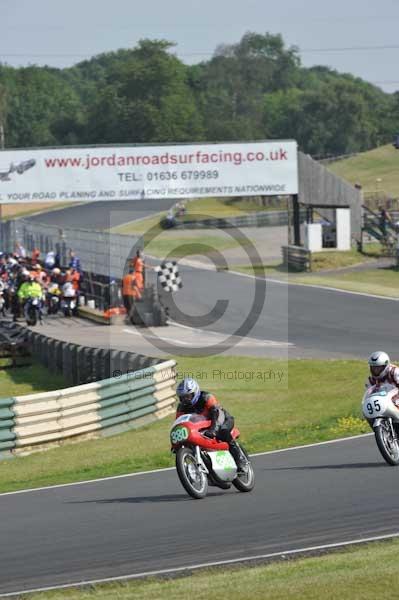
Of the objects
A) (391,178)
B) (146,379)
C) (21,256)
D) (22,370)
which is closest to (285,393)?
(146,379)

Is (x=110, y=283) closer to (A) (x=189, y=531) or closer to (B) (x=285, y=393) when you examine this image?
(B) (x=285, y=393)

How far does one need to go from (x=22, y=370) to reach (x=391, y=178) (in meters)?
50.8

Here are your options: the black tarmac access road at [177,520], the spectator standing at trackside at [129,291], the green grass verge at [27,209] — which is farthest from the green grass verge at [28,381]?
the green grass verge at [27,209]

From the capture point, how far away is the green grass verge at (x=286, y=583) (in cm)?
784

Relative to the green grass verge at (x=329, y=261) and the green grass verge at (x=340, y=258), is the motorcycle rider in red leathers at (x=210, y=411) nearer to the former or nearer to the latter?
the green grass verge at (x=329, y=261)

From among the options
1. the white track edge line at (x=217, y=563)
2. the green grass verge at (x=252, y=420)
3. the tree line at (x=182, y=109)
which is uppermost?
the tree line at (x=182, y=109)

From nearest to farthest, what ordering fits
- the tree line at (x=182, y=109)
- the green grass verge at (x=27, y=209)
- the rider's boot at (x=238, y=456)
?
the rider's boot at (x=238, y=456) → the green grass verge at (x=27, y=209) → the tree line at (x=182, y=109)

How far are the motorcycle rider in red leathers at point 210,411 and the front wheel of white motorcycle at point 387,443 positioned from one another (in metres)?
1.53

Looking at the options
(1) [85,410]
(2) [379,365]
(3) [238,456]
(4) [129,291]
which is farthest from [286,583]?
(4) [129,291]

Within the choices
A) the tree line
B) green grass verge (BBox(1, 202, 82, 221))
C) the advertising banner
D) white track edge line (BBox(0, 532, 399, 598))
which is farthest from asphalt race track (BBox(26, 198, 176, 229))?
white track edge line (BBox(0, 532, 399, 598))

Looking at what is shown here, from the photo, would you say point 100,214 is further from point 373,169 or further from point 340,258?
point 340,258

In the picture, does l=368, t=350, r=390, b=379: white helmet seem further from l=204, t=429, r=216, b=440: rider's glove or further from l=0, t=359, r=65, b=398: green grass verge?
l=0, t=359, r=65, b=398: green grass verge

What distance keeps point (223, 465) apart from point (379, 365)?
2.32m

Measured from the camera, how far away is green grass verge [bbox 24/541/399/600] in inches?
309
